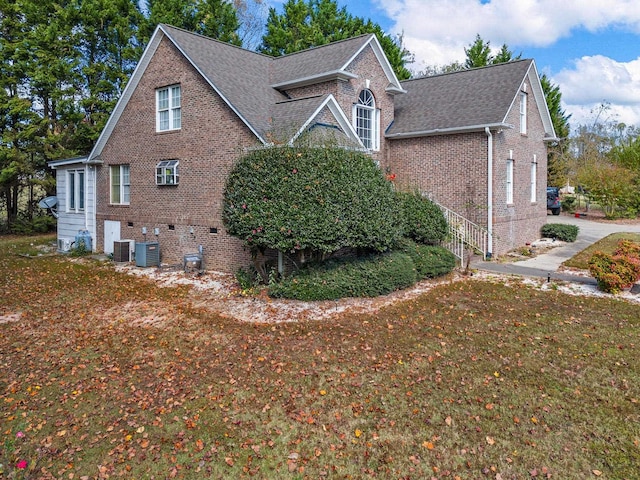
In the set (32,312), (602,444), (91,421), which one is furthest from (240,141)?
(602,444)

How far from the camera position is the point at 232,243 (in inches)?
535

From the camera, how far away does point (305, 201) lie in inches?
388

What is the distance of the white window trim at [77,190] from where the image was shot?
62.4 feet

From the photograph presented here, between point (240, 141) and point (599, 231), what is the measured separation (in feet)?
63.7

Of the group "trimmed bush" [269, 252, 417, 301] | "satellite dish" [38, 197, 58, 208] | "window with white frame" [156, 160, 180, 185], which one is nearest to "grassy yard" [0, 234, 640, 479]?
"trimmed bush" [269, 252, 417, 301]

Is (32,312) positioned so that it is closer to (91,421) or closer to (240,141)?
(91,421)

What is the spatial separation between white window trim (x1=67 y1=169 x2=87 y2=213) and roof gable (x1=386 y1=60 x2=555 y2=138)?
12.7m

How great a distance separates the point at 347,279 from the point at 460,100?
10290mm

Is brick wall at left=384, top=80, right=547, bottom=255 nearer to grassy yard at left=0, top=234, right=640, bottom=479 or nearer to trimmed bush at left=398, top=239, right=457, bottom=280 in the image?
trimmed bush at left=398, top=239, right=457, bottom=280

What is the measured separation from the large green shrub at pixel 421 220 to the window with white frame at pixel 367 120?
419 centimetres

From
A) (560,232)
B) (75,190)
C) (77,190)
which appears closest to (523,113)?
(560,232)

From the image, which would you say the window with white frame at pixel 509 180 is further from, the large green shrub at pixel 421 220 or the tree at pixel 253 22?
the tree at pixel 253 22

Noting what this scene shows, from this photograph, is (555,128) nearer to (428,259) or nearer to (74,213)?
(428,259)

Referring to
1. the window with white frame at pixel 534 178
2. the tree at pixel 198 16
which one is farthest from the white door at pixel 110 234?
the window with white frame at pixel 534 178
